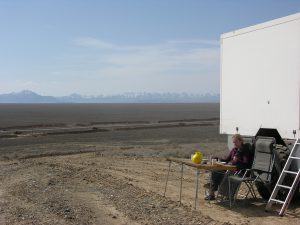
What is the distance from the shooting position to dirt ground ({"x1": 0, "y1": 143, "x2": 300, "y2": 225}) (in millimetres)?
8406

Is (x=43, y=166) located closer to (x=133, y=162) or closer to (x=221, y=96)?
(x=133, y=162)

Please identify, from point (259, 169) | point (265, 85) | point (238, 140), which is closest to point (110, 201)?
point (238, 140)

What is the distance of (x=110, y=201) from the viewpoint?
385 inches

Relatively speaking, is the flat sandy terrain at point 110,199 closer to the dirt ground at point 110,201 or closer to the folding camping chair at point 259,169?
the dirt ground at point 110,201

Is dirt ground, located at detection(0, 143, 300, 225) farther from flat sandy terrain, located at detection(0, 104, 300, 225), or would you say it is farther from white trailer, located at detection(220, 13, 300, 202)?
white trailer, located at detection(220, 13, 300, 202)

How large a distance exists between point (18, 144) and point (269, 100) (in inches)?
784

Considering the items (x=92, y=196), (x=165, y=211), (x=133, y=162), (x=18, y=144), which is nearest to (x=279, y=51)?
(x=165, y=211)

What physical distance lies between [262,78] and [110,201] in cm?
401

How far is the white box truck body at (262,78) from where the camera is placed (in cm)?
941

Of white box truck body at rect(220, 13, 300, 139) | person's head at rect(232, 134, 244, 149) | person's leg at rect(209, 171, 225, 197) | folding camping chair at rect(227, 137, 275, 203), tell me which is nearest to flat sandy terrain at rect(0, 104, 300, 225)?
person's leg at rect(209, 171, 225, 197)

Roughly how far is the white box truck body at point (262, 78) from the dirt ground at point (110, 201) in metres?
1.69

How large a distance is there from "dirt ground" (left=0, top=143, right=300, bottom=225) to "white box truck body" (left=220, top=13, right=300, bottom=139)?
1.69m

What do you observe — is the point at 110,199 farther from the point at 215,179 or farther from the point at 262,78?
the point at 262,78

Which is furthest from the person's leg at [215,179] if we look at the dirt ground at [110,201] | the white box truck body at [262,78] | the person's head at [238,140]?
the white box truck body at [262,78]
